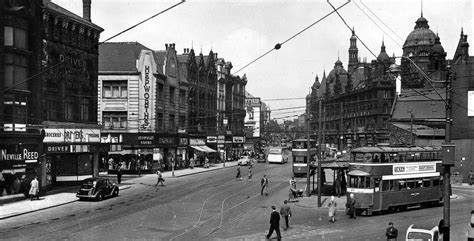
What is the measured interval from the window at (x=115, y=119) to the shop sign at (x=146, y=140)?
8.84ft

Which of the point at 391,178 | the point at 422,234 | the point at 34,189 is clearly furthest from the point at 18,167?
the point at 422,234

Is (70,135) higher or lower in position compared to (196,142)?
higher

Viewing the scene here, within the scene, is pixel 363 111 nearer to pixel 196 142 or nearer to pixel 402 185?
pixel 196 142

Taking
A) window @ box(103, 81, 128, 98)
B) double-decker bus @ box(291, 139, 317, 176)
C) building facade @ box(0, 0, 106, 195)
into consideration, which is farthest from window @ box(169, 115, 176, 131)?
building facade @ box(0, 0, 106, 195)

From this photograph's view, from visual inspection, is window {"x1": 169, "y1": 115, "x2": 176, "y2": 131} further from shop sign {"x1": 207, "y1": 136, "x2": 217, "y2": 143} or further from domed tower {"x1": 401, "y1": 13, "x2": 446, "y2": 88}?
domed tower {"x1": 401, "y1": 13, "x2": 446, "y2": 88}

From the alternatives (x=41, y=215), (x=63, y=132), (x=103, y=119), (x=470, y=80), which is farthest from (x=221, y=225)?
(x=470, y=80)

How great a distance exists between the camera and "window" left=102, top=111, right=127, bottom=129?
57.0m

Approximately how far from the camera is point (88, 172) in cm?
4378

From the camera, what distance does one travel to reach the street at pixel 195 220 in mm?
21312

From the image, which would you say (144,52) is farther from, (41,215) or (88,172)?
(41,215)

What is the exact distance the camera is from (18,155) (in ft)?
104

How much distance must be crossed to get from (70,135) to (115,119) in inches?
765

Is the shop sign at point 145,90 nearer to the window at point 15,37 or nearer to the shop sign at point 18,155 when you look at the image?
the shop sign at point 18,155

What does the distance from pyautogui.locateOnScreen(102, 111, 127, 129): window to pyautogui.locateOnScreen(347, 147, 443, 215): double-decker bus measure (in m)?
33.6
